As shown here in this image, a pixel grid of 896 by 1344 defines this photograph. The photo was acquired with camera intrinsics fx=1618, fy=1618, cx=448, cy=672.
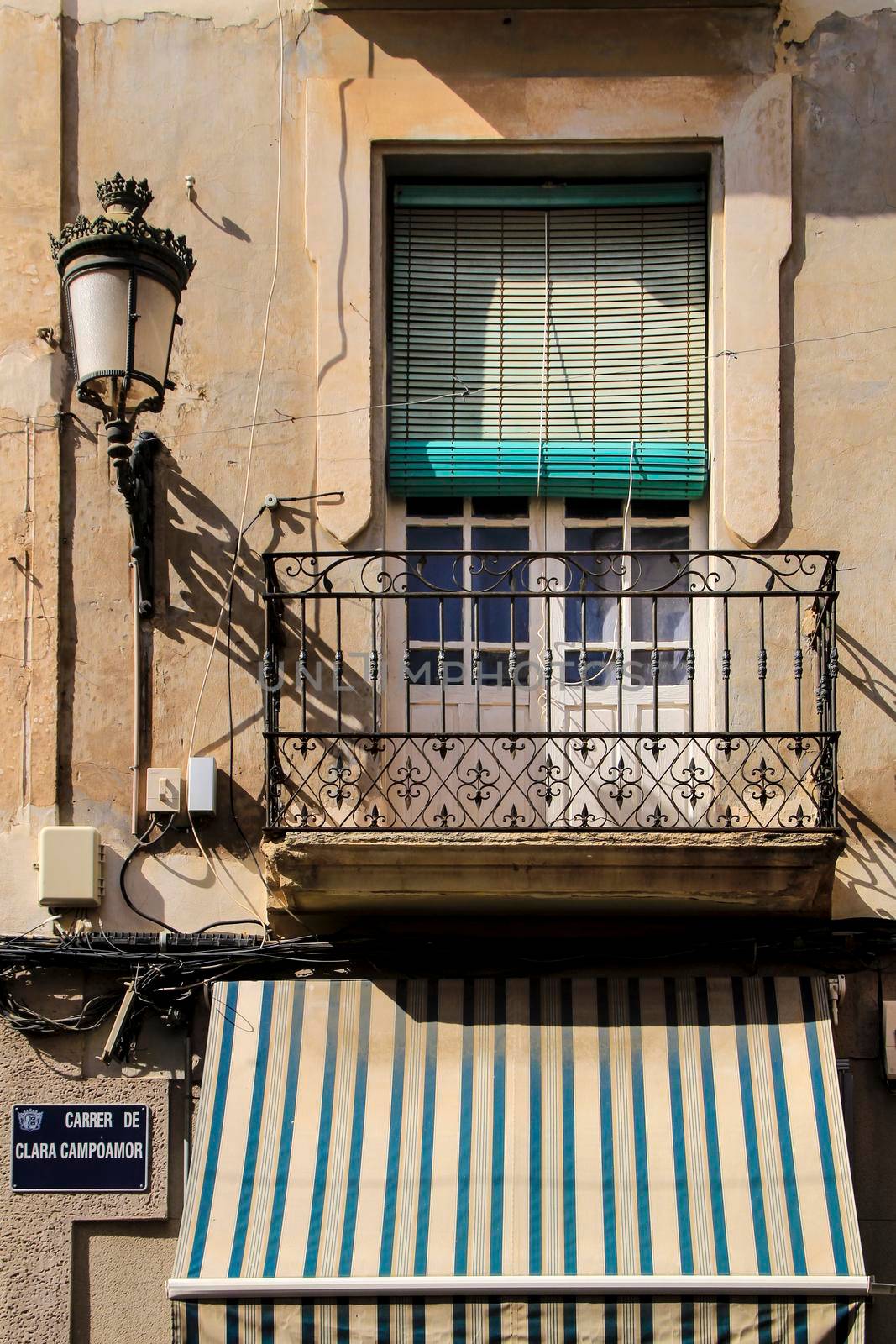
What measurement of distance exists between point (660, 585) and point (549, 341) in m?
1.29

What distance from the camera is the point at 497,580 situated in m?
7.53

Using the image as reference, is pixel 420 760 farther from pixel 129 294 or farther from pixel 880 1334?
pixel 880 1334

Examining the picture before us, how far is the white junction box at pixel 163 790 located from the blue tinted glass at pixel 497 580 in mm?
1557

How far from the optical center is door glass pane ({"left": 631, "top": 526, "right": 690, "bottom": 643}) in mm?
7586

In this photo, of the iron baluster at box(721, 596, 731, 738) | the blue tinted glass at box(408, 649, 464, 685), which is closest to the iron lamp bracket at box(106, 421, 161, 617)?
the blue tinted glass at box(408, 649, 464, 685)

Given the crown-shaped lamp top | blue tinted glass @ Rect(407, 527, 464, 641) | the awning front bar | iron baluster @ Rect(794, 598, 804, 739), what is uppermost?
the crown-shaped lamp top

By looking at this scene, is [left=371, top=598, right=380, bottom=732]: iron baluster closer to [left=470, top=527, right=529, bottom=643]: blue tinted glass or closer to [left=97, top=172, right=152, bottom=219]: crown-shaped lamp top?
[left=470, top=527, right=529, bottom=643]: blue tinted glass

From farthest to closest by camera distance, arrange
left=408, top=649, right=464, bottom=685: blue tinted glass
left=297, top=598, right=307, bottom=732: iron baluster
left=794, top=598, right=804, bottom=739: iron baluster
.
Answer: left=408, top=649, right=464, bottom=685: blue tinted glass < left=297, top=598, right=307, bottom=732: iron baluster < left=794, top=598, right=804, bottom=739: iron baluster

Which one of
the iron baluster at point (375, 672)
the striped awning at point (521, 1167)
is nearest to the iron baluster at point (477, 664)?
the iron baluster at point (375, 672)

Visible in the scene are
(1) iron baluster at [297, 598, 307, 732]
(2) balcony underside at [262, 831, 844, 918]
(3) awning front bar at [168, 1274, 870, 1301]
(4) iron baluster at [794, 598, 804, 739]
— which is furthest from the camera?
(1) iron baluster at [297, 598, 307, 732]

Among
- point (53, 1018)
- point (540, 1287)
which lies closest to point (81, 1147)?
point (53, 1018)

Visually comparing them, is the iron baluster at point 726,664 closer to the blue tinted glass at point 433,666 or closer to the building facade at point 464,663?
the building facade at point 464,663

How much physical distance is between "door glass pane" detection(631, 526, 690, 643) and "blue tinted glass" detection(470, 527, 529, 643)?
1.72 feet

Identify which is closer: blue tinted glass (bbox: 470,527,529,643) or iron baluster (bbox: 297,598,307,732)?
iron baluster (bbox: 297,598,307,732)
